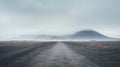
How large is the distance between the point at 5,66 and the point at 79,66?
6211 mm

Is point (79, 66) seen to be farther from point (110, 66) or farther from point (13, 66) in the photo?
point (13, 66)

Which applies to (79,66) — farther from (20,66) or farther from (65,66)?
(20,66)

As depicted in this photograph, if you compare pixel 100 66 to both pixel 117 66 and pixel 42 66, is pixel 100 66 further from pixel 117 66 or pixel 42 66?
pixel 42 66

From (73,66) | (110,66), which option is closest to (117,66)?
(110,66)

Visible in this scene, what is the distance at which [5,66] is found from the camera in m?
14.3

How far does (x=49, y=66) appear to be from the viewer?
48.5ft

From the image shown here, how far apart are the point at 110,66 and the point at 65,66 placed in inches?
163

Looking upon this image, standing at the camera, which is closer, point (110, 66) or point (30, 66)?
point (30, 66)

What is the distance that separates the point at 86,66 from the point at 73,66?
111 cm

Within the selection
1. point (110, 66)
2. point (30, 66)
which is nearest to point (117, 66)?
point (110, 66)

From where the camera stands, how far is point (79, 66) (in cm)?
1490

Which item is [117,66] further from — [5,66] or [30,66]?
[5,66]

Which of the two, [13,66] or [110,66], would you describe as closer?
[13,66]

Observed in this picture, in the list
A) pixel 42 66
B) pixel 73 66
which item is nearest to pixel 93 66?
pixel 73 66
